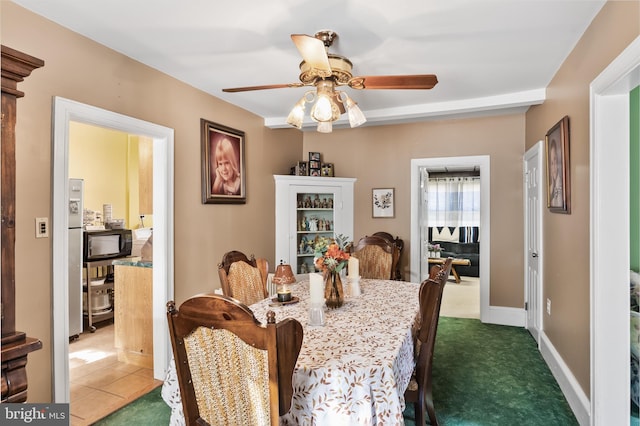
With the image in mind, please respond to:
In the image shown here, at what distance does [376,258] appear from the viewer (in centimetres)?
359

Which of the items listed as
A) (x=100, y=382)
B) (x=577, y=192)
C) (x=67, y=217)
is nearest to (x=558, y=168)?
(x=577, y=192)

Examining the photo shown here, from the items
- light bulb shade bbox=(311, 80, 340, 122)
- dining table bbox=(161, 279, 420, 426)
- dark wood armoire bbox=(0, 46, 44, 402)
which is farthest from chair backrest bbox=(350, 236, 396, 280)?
dark wood armoire bbox=(0, 46, 44, 402)

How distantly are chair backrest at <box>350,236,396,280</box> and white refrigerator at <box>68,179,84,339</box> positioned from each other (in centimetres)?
290

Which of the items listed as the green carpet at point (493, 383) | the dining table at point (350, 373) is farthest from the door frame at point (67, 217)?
the green carpet at point (493, 383)

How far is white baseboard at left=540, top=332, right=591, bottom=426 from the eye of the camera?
2.20 m

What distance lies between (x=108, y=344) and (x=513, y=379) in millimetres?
3758

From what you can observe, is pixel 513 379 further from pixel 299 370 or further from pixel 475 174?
pixel 475 174

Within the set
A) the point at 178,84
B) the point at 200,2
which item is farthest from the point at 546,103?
the point at 178,84

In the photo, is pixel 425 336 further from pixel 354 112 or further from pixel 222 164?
pixel 222 164

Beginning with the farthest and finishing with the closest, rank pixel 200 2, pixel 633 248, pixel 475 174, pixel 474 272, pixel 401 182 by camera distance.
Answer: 1. pixel 475 174
2. pixel 474 272
3. pixel 401 182
4. pixel 633 248
5. pixel 200 2

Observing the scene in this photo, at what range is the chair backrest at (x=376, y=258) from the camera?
3.52 meters

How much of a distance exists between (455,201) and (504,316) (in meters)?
4.91

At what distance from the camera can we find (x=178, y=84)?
303 centimetres

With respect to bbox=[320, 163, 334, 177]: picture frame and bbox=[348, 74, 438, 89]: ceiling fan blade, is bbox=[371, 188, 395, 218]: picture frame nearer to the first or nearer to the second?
bbox=[320, 163, 334, 177]: picture frame
